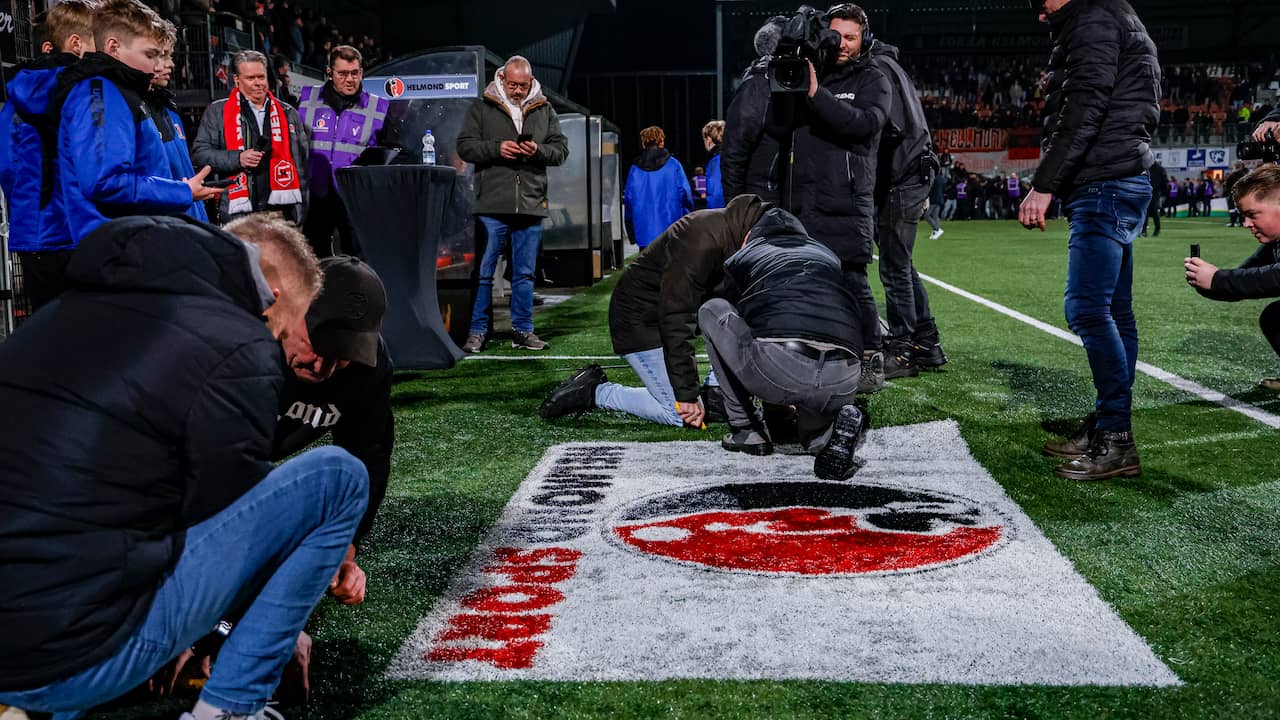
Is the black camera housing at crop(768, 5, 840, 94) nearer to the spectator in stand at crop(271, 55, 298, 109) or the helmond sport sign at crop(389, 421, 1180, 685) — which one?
the helmond sport sign at crop(389, 421, 1180, 685)

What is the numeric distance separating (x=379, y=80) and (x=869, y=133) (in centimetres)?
579

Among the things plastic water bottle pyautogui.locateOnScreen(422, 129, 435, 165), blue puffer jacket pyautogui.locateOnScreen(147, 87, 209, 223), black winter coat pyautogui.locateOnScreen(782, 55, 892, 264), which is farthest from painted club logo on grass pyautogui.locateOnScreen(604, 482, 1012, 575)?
plastic water bottle pyautogui.locateOnScreen(422, 129, 435, 165)

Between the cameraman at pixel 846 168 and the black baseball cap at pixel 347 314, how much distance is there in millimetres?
3446

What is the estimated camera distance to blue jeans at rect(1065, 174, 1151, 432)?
163 inches

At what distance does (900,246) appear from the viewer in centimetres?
665

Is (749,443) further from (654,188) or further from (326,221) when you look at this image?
→ (654,188)

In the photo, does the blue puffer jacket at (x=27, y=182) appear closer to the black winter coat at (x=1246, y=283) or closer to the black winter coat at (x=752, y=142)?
the black winter coat at (x=752, y=142)

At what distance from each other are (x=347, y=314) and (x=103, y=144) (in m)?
2.02

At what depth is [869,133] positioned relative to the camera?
547 cm

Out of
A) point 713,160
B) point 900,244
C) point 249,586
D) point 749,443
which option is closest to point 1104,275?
point 749,443

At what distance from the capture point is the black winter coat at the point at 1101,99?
4.09 m

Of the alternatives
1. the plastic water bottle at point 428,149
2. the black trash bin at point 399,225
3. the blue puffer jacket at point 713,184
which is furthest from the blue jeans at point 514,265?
the blue puffer jacket at point 713,184

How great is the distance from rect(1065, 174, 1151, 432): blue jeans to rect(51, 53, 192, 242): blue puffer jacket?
3.32 meters

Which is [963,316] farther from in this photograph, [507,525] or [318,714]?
[318,714]
